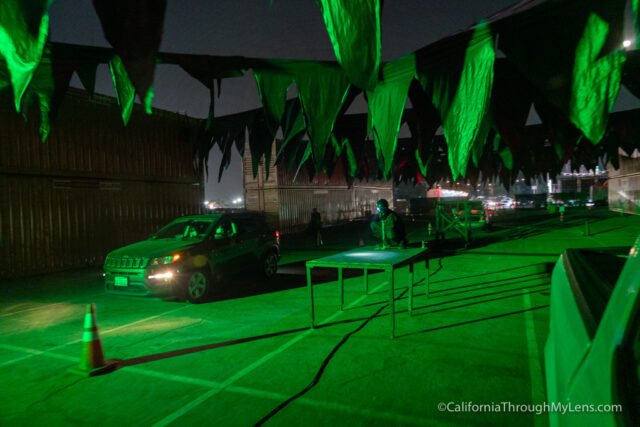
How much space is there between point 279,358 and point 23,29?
3866mm

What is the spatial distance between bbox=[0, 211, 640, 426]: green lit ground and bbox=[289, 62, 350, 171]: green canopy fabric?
233 centimetres

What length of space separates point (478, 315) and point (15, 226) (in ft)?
39.8

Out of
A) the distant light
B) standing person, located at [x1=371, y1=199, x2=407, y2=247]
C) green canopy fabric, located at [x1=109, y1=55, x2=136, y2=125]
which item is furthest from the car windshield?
green canopy fabric, located at [x1=109, y1=55, x2=136, y2=125]

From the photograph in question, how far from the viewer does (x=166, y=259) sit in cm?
706

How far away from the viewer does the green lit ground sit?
3363 millimetres

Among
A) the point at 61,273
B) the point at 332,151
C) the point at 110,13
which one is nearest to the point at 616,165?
Result: the point at 332,151

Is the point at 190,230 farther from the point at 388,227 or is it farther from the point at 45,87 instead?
the point at 45,87

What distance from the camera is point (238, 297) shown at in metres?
7.88

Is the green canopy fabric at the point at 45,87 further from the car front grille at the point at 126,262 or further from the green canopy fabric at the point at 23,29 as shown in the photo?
the car front grille at the point at 126,262

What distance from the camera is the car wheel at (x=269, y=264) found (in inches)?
375

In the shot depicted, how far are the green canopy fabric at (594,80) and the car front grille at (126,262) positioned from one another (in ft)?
22.6

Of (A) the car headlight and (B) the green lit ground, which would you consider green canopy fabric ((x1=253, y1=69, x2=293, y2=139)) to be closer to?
(B) the green lit ground

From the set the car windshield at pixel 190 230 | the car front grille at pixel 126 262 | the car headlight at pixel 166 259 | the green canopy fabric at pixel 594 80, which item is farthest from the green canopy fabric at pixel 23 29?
the car windshield at pixel 190 230

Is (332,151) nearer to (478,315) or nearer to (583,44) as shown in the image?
(478,315)
